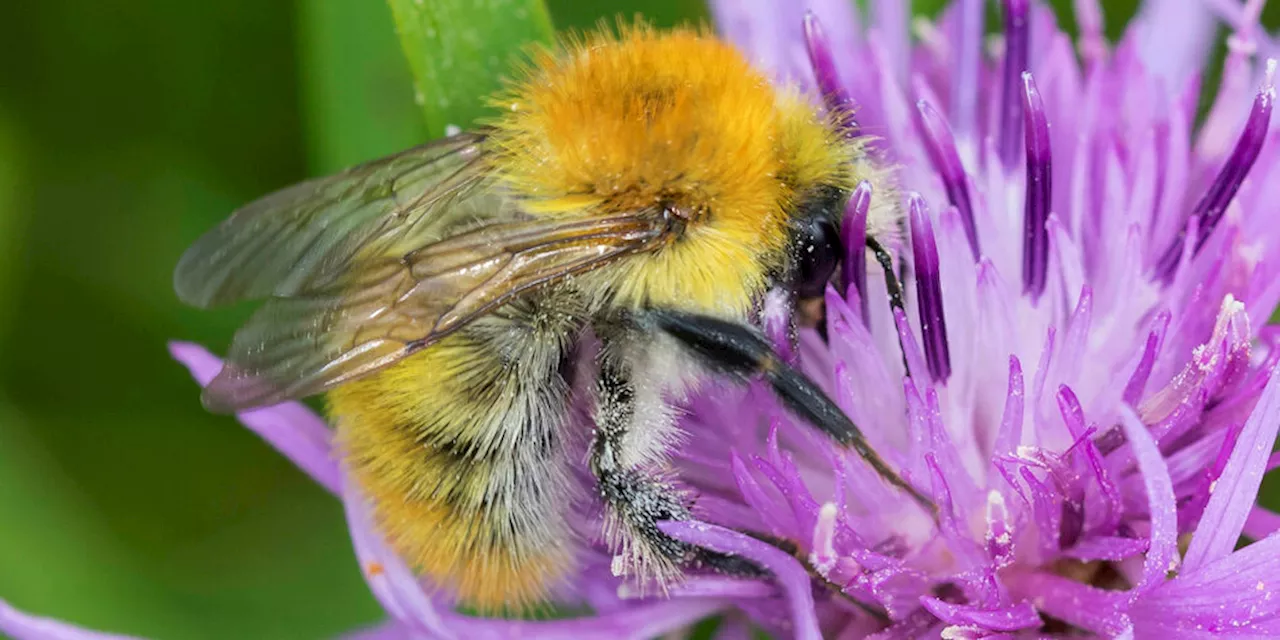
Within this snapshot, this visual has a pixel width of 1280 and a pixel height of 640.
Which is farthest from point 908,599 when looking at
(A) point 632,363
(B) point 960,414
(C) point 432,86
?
(C) point 432,86

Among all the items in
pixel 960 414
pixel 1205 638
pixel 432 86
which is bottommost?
pixel 1205 638

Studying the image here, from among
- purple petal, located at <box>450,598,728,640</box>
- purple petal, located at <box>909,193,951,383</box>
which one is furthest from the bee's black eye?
purple petal, located at <box>450,598,728,640</box>

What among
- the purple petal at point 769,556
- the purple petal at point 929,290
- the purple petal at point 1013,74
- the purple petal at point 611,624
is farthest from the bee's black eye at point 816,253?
the purple petal at point 1013,74

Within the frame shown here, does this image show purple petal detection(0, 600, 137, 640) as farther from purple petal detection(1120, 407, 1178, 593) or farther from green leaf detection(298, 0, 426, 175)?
purple petal detection(1120, 407, 1178, 593)

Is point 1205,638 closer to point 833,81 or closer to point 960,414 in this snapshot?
point 960,414

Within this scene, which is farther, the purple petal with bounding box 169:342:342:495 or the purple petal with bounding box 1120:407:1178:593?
the purple petal with bounding box 169:342:342:495

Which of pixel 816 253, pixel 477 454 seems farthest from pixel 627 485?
pixel 816 253
